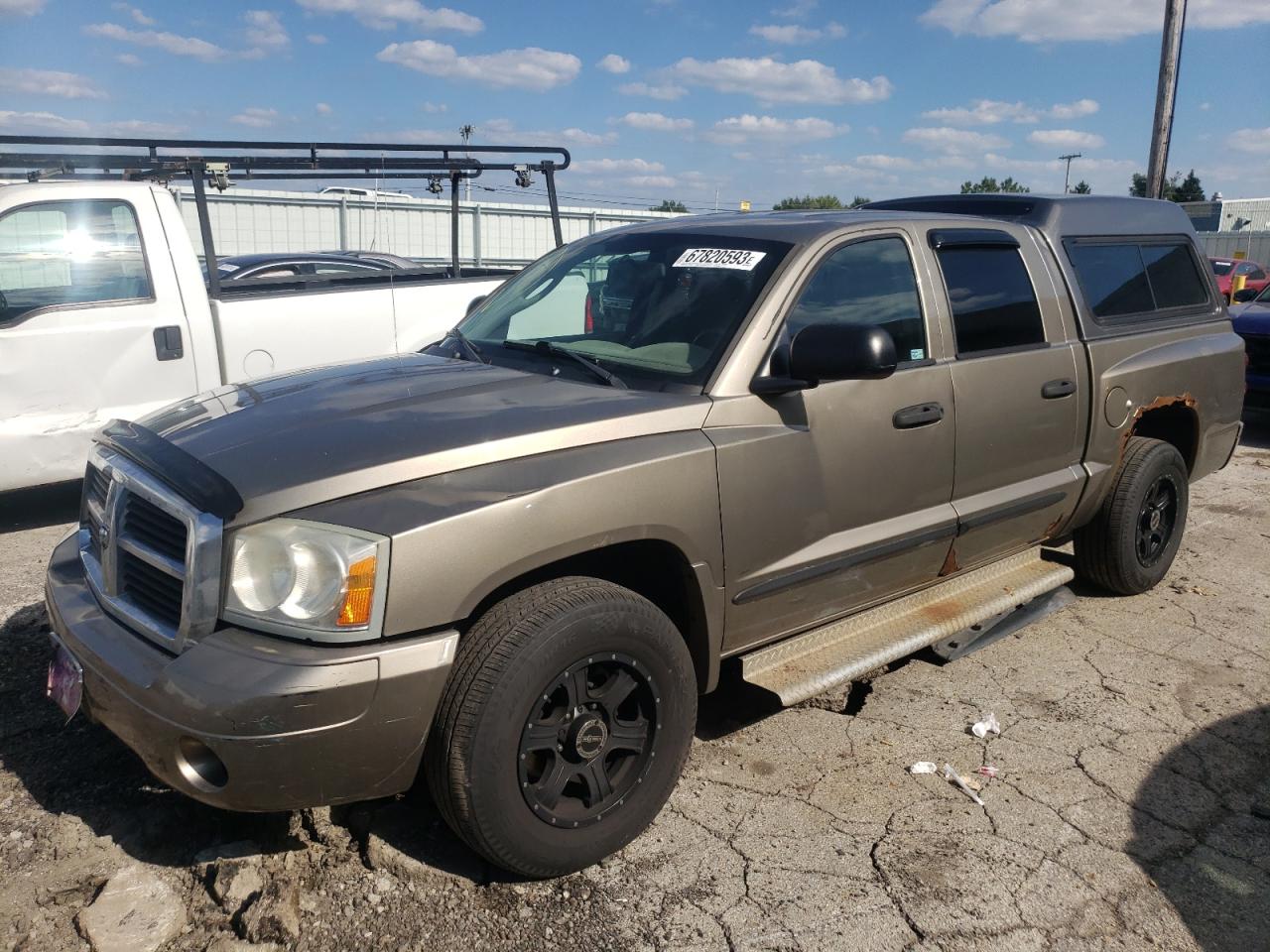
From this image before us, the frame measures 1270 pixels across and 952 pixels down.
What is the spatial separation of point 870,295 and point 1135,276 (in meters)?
2.02

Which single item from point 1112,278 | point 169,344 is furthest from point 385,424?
point 169,344

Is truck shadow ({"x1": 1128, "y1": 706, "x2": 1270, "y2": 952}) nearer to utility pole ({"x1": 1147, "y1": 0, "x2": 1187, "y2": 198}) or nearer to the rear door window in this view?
the rear door window

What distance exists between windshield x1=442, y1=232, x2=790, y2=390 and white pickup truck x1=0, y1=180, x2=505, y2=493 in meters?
2.37

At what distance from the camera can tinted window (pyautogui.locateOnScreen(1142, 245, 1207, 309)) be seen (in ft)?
16.9

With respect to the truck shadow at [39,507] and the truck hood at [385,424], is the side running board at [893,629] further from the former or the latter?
the truck shadow at [39,507]

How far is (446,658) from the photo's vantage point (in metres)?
2.52

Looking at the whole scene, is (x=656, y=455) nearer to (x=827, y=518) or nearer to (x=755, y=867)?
(x=827, y=518)

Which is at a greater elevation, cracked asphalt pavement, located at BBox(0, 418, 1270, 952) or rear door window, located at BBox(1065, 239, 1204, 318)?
rear door window, located at BBox(1065, 239, 1204, 318)

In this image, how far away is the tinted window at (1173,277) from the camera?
515cm

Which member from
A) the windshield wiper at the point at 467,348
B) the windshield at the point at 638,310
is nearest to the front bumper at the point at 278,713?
the windshield at the point at 638,310

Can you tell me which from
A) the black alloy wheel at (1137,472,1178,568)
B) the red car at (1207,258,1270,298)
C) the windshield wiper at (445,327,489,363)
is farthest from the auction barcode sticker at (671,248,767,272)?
the red car at (1207,258,1270,298)

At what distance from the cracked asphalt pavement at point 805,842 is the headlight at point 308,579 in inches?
30.7

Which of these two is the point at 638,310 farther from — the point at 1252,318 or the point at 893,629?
the point at 1252,318

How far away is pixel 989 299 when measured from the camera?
414 cm
